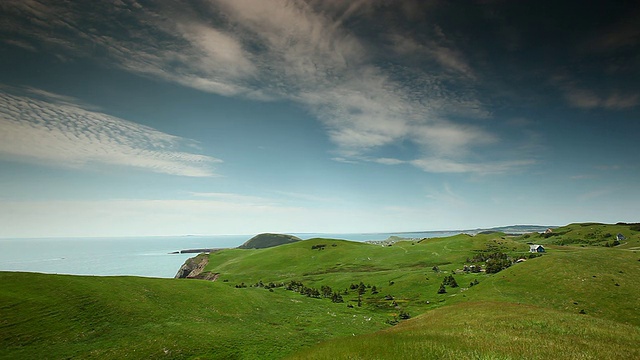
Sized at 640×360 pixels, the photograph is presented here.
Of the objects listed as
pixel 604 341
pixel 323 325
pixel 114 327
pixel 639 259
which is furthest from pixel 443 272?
pixel 114 327

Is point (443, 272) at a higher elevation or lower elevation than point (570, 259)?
lower

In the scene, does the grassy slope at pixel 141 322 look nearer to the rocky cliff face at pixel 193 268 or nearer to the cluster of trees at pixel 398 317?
the cluster of trees at pixel 398 317

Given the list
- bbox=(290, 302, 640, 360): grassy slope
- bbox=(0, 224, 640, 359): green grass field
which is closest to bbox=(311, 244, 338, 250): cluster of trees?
bbox=(0, 224, 640, 359): green grass field

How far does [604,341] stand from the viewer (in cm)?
1908

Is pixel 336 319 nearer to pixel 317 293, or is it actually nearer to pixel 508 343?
pixel 317 293

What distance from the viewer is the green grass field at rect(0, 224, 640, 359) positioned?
20.4 meters

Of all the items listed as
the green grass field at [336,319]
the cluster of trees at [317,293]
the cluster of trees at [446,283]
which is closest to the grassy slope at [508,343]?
the green grass field at [336,319]

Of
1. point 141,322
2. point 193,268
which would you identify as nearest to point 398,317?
point 141,322

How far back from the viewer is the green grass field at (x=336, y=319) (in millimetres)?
20375

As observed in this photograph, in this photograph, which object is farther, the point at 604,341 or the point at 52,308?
the point at 52,308

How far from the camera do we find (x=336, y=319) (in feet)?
160

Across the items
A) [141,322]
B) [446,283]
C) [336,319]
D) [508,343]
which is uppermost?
[508,343]

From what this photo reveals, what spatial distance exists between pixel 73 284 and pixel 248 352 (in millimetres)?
29533

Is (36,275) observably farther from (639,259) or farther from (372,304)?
(639,259)
